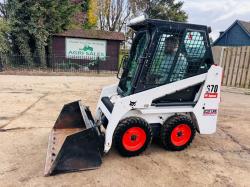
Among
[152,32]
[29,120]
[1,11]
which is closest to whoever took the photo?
[152,32]

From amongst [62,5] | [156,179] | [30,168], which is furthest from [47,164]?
[62,5]

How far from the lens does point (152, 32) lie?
3695 mm

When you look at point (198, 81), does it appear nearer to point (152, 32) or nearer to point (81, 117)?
point (152, 32)

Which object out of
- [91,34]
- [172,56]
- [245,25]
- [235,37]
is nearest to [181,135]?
[172,56]

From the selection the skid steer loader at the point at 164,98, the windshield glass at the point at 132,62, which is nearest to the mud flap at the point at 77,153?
the skid steer loader at the point at 164,98

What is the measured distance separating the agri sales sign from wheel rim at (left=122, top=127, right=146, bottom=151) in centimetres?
1411

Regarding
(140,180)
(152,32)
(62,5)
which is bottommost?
(140,180)

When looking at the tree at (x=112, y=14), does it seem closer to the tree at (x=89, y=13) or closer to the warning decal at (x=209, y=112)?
the tree at (x=89, y=13)

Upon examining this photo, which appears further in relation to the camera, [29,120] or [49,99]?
[49,99]

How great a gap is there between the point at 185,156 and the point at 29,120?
3.26m

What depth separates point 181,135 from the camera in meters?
3.97

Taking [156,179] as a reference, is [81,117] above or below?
above

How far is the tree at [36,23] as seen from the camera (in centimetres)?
1480

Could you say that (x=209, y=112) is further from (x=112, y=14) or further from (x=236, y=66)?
(x=112, y=14)
